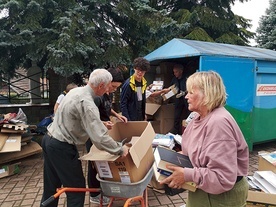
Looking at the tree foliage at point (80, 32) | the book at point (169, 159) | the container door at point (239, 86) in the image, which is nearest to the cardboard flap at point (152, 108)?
the container door at point (239, 86)

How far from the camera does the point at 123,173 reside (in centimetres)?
220

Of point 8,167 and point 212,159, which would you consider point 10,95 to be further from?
point 212,159

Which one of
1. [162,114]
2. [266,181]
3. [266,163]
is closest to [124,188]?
[266,181]

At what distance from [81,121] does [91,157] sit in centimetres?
35

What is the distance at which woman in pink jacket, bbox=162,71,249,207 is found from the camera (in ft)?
4.42

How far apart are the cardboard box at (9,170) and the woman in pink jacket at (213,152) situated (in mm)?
3647

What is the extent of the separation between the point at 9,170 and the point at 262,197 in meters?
3.90

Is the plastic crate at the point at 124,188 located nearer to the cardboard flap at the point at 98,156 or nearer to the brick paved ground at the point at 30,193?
the cardboard flap at the point at 98,156

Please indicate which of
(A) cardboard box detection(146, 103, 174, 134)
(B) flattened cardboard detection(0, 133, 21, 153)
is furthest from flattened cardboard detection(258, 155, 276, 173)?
(B) flattened cardboard detection(0, 133, 21, 153)

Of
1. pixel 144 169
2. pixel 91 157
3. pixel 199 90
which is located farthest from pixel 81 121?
pixel 199 90

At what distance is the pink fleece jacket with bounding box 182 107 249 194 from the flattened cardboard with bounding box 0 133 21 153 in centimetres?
355

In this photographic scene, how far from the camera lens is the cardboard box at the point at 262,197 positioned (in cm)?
232

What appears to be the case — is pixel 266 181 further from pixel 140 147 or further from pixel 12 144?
pixel 12 144

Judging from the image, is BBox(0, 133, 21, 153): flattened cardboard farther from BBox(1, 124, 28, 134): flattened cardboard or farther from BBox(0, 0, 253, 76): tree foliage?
BBox(0, 0, 253, 76): tree foliage
